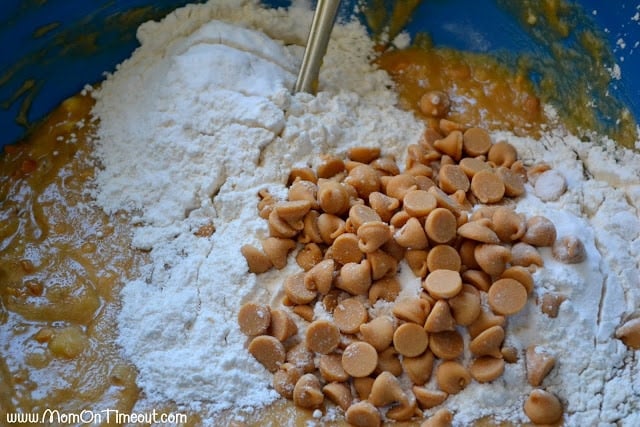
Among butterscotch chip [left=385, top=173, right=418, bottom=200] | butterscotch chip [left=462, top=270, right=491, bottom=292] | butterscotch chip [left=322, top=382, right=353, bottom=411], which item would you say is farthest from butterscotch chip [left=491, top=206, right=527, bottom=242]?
butterscotch chip [left=322, top=382, right=353, bottom=411]

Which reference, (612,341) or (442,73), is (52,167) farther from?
(612,341)

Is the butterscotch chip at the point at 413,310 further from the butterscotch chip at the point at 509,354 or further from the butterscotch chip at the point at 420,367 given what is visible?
the butterscotch chip at the point at 509,354

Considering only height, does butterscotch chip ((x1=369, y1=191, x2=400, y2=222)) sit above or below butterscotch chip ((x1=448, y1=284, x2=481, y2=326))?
above

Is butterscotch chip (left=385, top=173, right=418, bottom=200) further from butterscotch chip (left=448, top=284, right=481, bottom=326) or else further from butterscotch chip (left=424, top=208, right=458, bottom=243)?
butterscotch chip (left=448, top=284, right=481, bottom=326)

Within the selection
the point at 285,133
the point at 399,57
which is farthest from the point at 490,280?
the point at 399,57

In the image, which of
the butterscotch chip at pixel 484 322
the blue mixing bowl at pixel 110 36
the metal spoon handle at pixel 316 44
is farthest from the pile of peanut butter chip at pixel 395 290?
the blue mixing bowl at pixel 110 36

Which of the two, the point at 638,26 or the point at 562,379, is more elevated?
Answer: the point at 638,26
